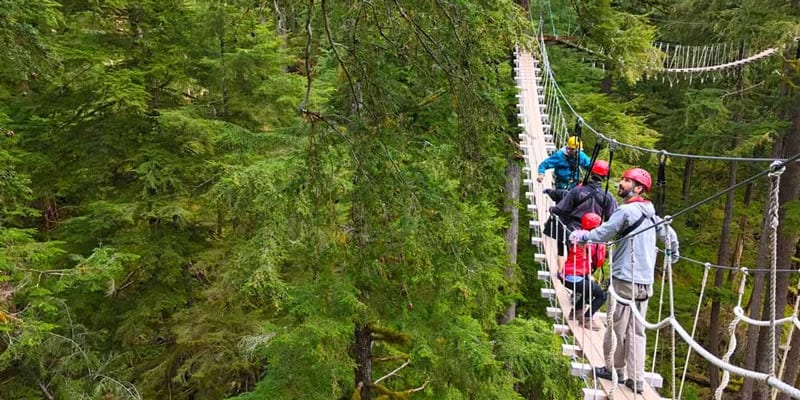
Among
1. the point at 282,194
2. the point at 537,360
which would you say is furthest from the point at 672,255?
the point at 537,360

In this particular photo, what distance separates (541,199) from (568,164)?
3.61ft

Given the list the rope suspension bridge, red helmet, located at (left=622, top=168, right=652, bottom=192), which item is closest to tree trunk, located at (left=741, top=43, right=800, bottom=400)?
the rope suspension bridge

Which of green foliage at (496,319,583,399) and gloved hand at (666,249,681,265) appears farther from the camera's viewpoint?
green foliage at (496,319,583,399)

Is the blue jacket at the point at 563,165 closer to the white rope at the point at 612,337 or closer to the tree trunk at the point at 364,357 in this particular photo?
the white rope at the point at 612,337

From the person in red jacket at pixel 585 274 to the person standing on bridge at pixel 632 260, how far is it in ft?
1.21

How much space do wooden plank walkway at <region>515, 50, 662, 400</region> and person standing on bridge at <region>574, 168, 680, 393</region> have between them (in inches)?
3.7

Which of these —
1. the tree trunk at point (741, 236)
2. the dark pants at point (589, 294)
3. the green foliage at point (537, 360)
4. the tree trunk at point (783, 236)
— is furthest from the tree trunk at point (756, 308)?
the dark pants at point (589, 294)

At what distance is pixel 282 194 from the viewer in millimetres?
3240

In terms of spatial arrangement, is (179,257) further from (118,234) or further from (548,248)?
(548,248)

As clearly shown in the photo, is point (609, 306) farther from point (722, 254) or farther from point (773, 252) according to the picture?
point (722, 254)

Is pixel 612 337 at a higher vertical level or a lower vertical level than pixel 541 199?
lower

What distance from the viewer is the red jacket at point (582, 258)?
124 inches

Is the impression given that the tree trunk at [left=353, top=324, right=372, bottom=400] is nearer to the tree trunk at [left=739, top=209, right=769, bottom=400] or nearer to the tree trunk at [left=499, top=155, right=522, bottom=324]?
the tree trunk at [left=499, top=155, right=522, bottom=324]

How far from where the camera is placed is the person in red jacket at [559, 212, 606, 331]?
10.1 ft
